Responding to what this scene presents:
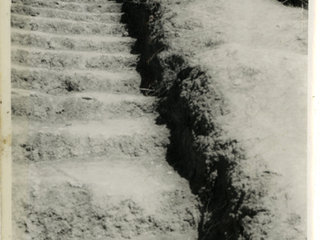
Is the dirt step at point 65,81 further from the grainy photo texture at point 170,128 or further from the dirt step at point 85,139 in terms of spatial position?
the dirt step at point 85,139

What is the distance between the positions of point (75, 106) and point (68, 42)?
962 millimetres

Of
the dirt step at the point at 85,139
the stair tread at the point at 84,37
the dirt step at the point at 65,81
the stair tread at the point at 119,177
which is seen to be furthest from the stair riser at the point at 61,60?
the stair tread at the point at 119,177

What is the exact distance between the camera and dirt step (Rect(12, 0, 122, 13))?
12.5 feet

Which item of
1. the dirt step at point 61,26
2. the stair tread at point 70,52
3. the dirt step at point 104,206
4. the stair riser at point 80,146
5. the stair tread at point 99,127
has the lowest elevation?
the dirt step at point 104,206

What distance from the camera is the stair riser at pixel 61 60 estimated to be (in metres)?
3.08

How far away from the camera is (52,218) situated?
2.02 metres

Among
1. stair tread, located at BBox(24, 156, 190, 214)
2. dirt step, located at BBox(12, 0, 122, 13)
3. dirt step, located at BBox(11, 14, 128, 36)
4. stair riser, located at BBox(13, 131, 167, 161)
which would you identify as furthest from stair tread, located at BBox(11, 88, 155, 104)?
dirt step, located at BBox(12, 0, 122, 13)

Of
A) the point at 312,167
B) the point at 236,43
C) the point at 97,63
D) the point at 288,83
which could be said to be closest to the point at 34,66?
the point at 97,63

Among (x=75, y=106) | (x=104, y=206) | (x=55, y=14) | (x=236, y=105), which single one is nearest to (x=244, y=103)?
(x=236, y=105)

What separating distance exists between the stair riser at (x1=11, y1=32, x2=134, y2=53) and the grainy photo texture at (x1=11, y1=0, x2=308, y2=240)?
0.04ft

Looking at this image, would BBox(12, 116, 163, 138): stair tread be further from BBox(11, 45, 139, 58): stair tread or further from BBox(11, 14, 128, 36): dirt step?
BBox(11, 14, 128, 36): dirt step

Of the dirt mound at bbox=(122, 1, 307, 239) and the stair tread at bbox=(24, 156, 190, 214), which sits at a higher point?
the dirt mound at bbox=(122, 1, 307, 239)

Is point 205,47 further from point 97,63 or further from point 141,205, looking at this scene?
point 141,205

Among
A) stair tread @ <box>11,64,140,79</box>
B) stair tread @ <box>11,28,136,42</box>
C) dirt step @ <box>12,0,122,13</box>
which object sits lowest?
stair tread @ <box>11,64,140,79</box>
